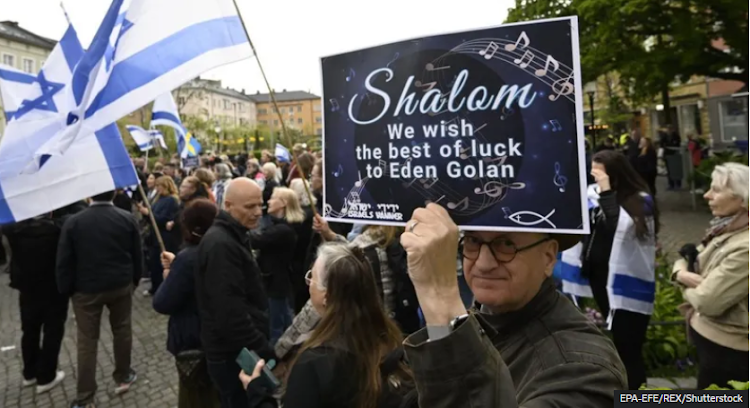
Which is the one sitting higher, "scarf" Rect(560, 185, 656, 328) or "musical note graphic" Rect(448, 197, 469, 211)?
"musical note graphic" Rect(448, 197, 469, 211)

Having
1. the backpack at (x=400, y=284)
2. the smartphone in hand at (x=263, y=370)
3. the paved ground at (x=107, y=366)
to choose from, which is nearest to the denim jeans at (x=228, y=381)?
the smartphone in hand at (x=263, y=370)

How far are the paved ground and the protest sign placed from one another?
146 inches

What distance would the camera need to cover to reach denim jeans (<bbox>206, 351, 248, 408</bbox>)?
356 centimetres

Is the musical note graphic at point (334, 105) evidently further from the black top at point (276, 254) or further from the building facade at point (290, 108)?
the building facade at point (290, 108)

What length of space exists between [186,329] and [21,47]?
199 feet

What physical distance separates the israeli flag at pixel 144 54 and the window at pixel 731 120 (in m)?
26.6

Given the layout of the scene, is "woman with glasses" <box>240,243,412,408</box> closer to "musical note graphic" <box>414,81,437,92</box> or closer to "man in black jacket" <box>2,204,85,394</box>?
"musical note graphic" <box>414,81,437,92</box>

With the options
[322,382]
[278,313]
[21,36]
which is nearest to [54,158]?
[278,313]

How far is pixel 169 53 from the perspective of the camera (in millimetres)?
3852

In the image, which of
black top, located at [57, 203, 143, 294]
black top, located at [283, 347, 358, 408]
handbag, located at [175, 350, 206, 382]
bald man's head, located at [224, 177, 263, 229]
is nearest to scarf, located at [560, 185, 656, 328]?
black top, located at [283, 347, 358, 408]

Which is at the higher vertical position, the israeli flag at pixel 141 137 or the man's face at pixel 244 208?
the israeli flag at pixel 141 137

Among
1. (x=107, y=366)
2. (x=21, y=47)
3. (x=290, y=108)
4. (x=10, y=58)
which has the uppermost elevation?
(x=290, y=108)

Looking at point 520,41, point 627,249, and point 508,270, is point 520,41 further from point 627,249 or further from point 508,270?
point 627,249

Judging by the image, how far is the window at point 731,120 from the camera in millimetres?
24194
